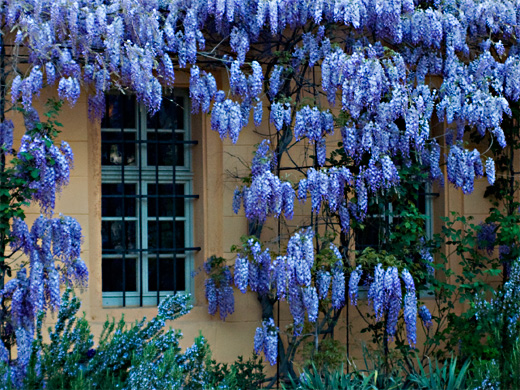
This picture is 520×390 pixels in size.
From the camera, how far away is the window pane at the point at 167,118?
679 centimetres

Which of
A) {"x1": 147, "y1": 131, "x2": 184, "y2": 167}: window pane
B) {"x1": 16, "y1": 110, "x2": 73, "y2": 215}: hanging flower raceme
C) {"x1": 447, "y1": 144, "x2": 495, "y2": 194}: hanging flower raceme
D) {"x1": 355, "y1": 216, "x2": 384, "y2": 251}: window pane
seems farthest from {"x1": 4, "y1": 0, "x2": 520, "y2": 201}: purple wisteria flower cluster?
{"x1": 355, "y1": 216, "x2": 384, "y2": 251}: window pane

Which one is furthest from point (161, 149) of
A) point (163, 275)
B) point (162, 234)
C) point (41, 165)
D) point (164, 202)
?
point (41, 165)

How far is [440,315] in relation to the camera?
686cm

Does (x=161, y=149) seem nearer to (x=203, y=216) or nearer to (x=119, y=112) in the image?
(x=119, y=112)

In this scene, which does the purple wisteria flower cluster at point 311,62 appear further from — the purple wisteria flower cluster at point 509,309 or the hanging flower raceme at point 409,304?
the purple wisteria flower cluster at point 509,309

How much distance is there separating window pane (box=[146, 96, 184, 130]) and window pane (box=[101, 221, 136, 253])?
0.85 m

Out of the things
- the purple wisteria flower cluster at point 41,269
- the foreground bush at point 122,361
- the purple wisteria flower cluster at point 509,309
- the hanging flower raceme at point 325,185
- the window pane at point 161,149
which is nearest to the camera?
the foreground bush at point 122,361

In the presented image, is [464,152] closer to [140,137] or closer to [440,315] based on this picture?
[440,315]

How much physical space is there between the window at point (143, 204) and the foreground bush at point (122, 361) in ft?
6.35

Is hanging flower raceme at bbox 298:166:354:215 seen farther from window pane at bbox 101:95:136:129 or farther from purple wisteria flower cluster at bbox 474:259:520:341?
window pane at bbox 101:95:136:129

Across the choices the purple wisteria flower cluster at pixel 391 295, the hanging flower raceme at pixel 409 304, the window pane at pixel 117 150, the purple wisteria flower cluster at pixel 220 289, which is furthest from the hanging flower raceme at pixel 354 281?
the window pane at pixel 117 150

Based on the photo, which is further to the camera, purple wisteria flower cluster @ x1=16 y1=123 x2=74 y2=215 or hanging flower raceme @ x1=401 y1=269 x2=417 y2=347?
hanging flower raceme @ x1=401 y1=269 x2=417 y2=347

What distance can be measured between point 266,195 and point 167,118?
132cm

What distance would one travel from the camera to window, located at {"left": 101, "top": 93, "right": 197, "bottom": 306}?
6684mm
